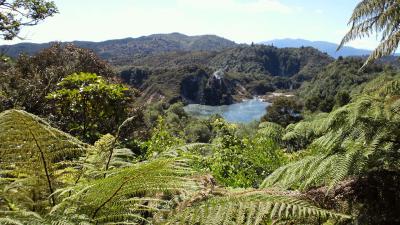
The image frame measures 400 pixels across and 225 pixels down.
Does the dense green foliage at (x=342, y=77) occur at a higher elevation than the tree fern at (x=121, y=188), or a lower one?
lower

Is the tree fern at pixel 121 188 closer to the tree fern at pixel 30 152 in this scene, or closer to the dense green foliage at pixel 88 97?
the tree fern at pixel 30 152

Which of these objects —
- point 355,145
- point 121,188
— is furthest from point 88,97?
point 121,188

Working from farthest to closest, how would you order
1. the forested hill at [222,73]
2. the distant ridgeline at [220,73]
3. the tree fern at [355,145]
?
the forested hill at [222,73]
the distant ridgeline at [220,73]
the tree fern at [355,145]

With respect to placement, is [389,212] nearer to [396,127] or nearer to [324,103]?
[396,127]

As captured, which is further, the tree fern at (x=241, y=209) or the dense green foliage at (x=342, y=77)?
the dense green foliage at (x=342, y=77)

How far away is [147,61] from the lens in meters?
181

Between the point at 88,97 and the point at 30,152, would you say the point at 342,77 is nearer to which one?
the point at 88,97

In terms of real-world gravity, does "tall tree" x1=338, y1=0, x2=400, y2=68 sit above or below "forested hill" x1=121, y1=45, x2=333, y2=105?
above

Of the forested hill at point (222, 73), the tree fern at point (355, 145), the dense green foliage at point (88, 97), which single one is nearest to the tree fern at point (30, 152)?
the tree fern at point (355, 145)

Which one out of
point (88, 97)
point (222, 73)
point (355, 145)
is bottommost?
point (222, 73)

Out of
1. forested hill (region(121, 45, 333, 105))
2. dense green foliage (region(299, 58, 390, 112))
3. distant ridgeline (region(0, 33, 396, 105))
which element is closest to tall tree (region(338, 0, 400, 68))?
dense green foliage (region(299, 58, 390, 112))

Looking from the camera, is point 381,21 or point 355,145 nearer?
point 355,145

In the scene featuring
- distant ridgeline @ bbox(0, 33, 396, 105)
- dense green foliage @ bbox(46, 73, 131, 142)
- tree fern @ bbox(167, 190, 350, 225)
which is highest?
tree fern @ bbox(167, 190, 350, 225)

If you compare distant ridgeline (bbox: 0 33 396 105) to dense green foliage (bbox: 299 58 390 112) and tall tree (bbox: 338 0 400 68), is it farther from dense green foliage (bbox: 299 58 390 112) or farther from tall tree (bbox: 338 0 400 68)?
tall tree (bbox: 338 0 400 68)
